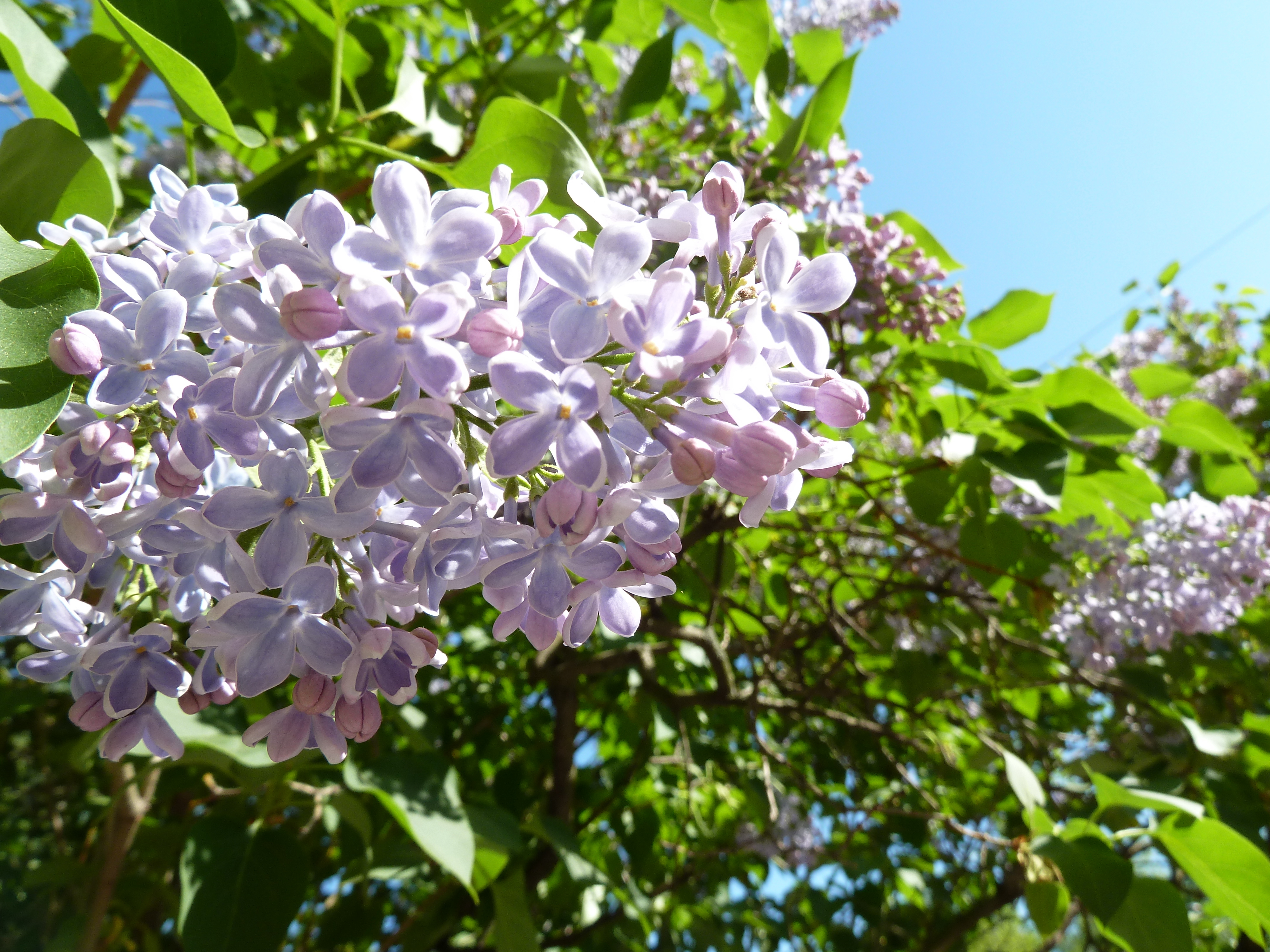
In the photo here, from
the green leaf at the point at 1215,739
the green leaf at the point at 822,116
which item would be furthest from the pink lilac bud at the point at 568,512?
the green leaf at the point at 1215,739

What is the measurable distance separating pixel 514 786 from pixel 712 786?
0.83m

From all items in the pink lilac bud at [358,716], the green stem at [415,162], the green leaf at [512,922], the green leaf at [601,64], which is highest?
the green leaf at [601,64]

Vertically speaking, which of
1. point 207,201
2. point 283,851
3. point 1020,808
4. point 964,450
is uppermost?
point 964,450

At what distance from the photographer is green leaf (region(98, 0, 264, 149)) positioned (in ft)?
2.28

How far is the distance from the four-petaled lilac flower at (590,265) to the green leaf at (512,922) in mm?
1460

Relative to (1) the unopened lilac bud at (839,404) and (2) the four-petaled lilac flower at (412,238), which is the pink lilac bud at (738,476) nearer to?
(1) the unopened lilac bud at (839,404)

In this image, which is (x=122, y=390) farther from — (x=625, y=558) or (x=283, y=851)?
(x=283, y=851)

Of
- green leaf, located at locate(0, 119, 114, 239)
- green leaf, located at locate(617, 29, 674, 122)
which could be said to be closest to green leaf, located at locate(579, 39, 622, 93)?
green leaf, located at locate(617, 29, 674, 122)

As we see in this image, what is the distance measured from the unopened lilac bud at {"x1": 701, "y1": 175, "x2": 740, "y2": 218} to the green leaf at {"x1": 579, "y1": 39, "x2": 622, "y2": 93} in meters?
1.43

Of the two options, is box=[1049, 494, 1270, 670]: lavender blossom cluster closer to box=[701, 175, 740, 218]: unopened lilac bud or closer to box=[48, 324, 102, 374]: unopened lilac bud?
A: box=[701, 175, 740, 218]: unopened lilac bud

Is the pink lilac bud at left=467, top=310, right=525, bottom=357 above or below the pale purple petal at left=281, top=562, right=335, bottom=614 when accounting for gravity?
above

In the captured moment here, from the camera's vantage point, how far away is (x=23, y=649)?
2.41 meters

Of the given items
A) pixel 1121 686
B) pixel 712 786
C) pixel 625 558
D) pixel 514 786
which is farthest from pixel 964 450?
pixel 712 786

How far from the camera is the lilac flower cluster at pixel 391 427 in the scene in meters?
0.47
